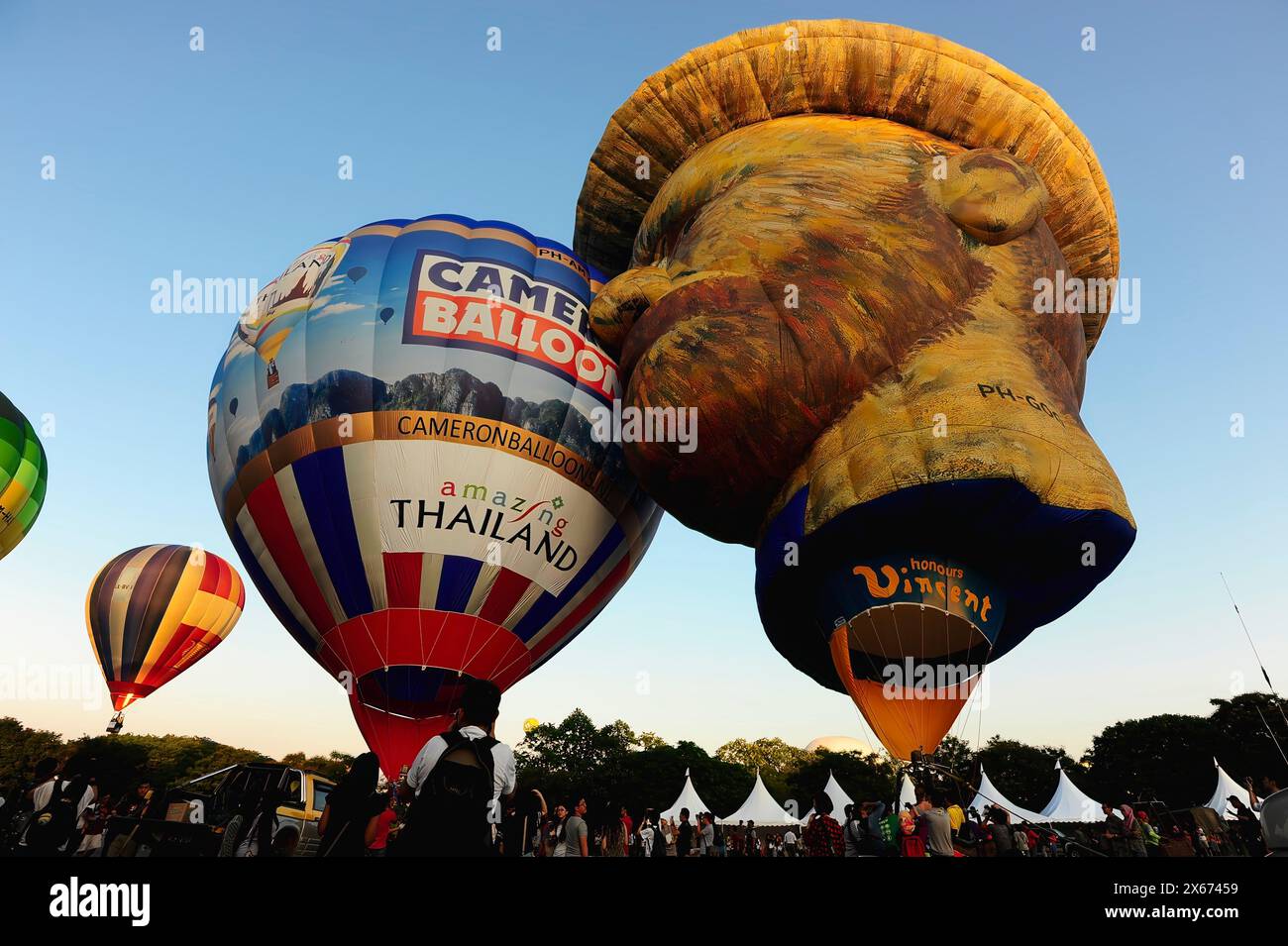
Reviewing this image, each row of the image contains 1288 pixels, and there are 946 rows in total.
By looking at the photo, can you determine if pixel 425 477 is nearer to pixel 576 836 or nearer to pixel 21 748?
pixel 576 836

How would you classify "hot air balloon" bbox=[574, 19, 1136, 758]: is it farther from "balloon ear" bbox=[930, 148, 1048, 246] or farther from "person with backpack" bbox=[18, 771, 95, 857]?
"person with backpack" bbox=[18, 771, 95, 857]

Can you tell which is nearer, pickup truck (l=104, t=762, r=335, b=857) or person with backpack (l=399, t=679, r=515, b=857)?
person with backpack (l=399, t=679, r=515, b=857)

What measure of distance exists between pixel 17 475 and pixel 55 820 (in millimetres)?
17473

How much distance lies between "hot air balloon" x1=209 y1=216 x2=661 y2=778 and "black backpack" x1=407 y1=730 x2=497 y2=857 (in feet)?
17.9

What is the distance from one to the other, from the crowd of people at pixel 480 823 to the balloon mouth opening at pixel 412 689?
0.80 meters

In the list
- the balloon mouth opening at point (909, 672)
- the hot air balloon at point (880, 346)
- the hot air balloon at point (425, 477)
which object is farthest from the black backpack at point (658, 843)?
the balloon mouth opening at point (909, 672)

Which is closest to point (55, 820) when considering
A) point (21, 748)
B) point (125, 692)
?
point (125, 692)

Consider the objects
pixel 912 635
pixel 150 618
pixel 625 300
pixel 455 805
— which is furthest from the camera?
pixel 150 618

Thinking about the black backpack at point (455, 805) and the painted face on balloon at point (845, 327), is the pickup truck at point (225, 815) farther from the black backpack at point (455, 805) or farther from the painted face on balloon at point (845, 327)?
the painted face on balloon at point (845, 327)

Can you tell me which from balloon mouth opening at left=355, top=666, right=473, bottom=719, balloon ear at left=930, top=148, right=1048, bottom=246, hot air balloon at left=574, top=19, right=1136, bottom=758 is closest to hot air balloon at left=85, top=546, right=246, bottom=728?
balloon mouth opening at left=355, top=666, right=473, bottom=719

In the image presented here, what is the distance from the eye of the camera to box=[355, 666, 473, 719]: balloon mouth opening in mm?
9047

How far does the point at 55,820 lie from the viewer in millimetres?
5383
